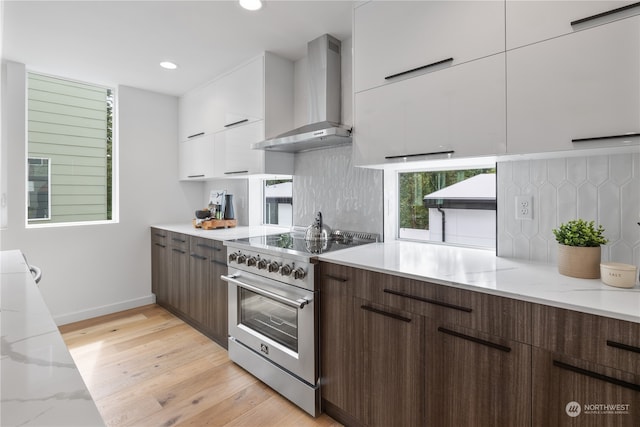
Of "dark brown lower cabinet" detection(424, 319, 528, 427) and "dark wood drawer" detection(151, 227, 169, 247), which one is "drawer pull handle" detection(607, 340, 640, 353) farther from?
"dark wood drawer" detection(151, 227, 169, 247)

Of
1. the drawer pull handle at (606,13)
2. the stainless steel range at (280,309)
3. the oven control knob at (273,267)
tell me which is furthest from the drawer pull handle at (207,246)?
the drawer pull handle at (606,13)

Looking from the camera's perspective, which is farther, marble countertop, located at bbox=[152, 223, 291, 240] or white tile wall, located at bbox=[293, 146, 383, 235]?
marble countertop, located at bbox=[152, 223, 291, 240]

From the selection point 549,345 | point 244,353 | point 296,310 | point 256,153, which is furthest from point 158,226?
point 549,345

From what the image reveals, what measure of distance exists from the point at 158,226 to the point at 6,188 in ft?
4.14

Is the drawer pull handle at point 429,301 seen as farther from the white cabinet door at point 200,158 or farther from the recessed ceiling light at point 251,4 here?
the white cabinet door at point 200,158

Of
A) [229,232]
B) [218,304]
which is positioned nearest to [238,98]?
[229,232]

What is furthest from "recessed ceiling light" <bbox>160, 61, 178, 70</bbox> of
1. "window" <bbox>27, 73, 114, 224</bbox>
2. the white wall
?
"window" <bbox>27, 73, 114, 224</bbox>

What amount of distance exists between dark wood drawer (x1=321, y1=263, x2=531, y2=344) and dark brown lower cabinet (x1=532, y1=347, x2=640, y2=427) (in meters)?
0.11

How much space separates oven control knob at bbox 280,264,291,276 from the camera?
1.83m

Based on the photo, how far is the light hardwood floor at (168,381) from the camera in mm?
1780

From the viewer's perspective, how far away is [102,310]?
10.7ft

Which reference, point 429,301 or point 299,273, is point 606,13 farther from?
point 299,273

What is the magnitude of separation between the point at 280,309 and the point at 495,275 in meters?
1.24

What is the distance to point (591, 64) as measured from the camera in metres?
1.17
